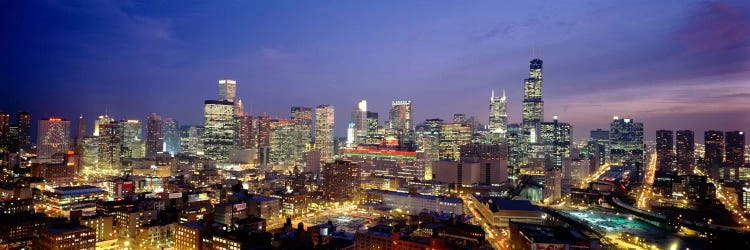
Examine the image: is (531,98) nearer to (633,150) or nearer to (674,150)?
(633,150)

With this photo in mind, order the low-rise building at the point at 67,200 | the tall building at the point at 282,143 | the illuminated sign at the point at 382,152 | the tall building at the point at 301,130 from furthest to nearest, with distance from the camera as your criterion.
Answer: the tall building at the point at 301,130 < the tall building at the point at 282,143 < the illuminated sign at the point at 382,152 < the low-rise building at the point at 67,200

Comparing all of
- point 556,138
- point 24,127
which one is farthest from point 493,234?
point 24,127

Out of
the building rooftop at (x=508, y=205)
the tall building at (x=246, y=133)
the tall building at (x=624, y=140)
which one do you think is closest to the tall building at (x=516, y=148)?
the tall building at (x=624, y=140)

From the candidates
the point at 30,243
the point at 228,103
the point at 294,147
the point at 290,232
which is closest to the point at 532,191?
the point at 290,232

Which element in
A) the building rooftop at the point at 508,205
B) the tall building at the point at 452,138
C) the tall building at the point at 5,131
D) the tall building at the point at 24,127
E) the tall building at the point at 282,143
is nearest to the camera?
the building rooftop at the point at 508,205

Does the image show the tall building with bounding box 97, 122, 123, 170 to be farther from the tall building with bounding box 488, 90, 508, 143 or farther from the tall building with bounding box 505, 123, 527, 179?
the tall building with bounding box 488, 90, 508, 143

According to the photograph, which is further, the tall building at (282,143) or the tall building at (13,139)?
the tall building at (282,143)

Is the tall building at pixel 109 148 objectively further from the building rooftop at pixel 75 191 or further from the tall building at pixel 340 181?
A: the tall building at pixel 340 181
